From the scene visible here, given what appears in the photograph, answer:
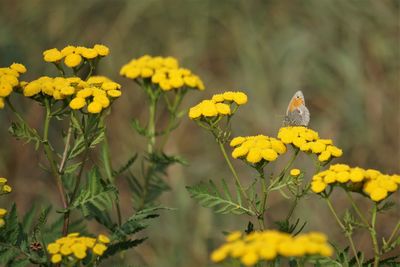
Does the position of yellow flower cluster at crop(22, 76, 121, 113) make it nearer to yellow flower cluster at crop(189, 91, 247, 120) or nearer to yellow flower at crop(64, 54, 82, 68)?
yellow flower at crop(64, 54, 82, 68)

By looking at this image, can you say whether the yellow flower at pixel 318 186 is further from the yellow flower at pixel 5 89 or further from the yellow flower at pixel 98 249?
the yellow flower at pixel 5 89

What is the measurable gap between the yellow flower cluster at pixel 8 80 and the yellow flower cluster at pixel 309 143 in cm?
108

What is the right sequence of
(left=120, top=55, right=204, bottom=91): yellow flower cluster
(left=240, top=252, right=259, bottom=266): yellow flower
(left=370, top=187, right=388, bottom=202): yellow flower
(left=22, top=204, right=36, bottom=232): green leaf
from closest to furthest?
1. (left=240, top=252, right=259, bottom=266): yellow flower
2. (left=370, top=187, right=388, bottom=202): yellow flower
3. (left=22, top=204, right=36, bottom=232): green leaf
4. (left=120, top=55, right=204, bottom=91): yellow flower cluster

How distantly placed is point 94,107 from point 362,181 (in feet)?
3.43

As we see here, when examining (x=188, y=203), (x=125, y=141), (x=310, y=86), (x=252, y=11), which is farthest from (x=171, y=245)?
(x=252, y=11)

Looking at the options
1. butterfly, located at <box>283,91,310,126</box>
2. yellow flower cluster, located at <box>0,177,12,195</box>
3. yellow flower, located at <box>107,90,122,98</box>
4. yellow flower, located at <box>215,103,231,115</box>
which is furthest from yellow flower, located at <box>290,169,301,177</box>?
yellow flower cluster, located at <box>0,177,12,195</box>

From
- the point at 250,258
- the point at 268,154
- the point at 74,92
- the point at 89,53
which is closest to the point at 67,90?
the point at 74,92

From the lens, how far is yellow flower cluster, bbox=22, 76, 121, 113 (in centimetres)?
267

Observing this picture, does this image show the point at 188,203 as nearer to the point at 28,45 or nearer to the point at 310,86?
the point at 310,86

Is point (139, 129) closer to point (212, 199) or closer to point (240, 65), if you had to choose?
point (212, 199)

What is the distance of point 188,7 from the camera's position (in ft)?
27.5

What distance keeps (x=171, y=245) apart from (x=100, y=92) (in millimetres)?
4026

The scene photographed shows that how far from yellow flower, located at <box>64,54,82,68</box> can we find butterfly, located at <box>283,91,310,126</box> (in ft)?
3.34

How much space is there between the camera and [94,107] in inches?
105
